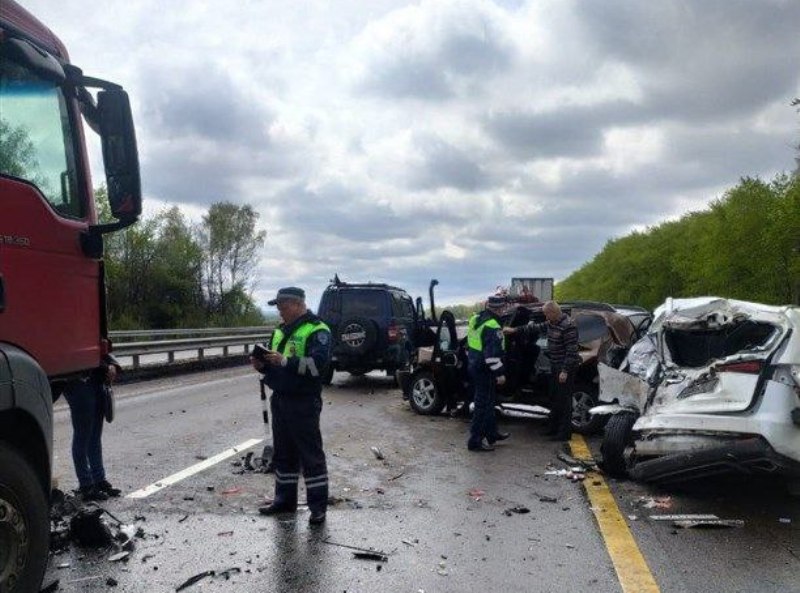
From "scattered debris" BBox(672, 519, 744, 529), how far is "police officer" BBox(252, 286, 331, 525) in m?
2.62

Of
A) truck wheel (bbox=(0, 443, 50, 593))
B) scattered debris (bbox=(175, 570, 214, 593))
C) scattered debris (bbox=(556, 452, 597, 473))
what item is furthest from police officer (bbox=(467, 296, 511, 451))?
truck wheel (bbox=(0, 443, 50, 593))

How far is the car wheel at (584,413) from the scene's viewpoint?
9516 mm

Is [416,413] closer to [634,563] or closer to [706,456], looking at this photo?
[706,456]

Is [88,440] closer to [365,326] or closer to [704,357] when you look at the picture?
Result: [704,357]

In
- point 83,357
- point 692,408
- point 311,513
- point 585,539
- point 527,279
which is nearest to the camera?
point 83,357

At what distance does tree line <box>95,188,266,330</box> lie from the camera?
43938mm

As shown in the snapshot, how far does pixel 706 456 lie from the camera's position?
18.0 feet

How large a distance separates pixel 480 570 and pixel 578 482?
262 centimetres

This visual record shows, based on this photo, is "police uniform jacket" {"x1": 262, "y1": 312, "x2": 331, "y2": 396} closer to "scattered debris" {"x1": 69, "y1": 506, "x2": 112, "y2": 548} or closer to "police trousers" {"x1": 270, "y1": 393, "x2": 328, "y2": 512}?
"police trousers" {"x1": 270, "y1": 393, "x2": 328, "y2": 512}

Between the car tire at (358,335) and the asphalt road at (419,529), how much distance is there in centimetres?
551

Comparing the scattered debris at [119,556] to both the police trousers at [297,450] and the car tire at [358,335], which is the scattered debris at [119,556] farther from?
the car tire at [358,335]

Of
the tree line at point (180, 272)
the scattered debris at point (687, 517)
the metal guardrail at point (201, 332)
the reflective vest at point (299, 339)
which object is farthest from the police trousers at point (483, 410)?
the tree line at point (180, 272)

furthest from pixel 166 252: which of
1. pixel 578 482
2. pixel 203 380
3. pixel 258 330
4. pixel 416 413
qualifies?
pixel 578 482

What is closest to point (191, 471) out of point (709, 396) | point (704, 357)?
point (709, 396)
